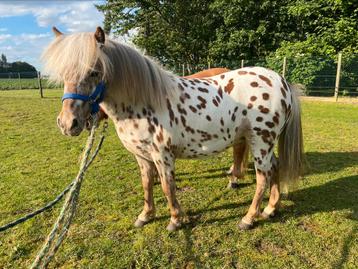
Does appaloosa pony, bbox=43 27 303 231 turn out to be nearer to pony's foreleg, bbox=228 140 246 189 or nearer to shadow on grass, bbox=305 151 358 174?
pony's foreleg, bbox=228 140 246 189

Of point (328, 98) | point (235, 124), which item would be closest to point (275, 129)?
point (235, 124)

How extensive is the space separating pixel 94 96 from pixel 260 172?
6.42 ft

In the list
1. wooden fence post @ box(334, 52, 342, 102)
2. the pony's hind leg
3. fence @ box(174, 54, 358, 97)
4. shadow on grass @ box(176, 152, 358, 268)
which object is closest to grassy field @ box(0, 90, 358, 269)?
shadow on grass @ box(176, 152, 358, 268)

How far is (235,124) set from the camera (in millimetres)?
3033

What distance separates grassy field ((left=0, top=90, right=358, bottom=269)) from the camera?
2756 mm

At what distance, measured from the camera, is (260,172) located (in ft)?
10.5

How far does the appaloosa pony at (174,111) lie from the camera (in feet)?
7.75

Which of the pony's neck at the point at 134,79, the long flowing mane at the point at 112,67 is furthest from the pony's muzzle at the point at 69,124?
the pony's neck at the point at 134,79

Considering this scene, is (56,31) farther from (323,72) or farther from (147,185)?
(323,72)

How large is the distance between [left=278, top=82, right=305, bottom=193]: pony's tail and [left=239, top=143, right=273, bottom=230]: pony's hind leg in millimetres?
241

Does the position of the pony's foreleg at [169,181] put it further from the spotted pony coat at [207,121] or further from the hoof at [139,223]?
the hoof at [139,223]

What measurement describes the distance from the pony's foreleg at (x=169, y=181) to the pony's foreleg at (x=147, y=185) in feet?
0.87

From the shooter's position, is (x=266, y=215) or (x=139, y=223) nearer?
(x=139, y=223)

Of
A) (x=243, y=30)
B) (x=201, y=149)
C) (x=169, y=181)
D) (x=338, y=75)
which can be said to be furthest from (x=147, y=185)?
(x=243, y=30)
